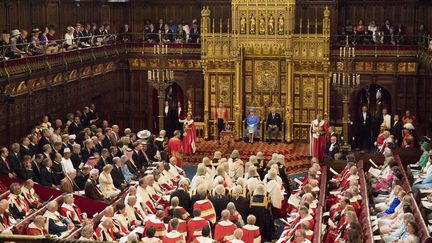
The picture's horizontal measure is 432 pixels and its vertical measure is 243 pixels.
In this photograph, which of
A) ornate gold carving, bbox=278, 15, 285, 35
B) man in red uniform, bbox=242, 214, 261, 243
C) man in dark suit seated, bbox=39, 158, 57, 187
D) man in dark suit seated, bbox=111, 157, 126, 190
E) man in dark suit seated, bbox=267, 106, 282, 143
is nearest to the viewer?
man in red uniform, bbox=242, 214, 261, 243

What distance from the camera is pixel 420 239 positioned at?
13.6 m

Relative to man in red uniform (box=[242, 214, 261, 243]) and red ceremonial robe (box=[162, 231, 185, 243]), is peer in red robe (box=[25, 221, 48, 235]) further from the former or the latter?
man in red uniform (box=[242, 214, 261, 243])

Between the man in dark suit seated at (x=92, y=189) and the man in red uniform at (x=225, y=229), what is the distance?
4149 mm

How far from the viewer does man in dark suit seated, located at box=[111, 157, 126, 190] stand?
19656 mm

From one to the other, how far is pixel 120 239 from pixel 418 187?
7.59m

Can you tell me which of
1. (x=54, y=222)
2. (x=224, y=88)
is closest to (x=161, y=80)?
(x=224, y=88)

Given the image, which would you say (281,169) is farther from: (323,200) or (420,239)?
(420,239)

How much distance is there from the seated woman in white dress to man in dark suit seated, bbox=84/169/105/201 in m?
0.41

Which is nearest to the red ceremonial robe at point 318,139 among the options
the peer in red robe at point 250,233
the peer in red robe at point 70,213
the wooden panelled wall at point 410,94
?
the wooden panelled wall at point 410,94

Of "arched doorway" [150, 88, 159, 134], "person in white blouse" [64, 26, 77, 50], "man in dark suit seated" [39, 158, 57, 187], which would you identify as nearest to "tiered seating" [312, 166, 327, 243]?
"man in dark suit seated" [39, 158, 57, 187]

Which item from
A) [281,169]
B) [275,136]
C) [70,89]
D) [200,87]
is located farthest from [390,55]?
[70,89]

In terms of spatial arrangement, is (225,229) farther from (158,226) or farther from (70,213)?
(70,213)

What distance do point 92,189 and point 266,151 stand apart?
10021 millimetres

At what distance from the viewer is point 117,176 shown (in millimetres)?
19844
